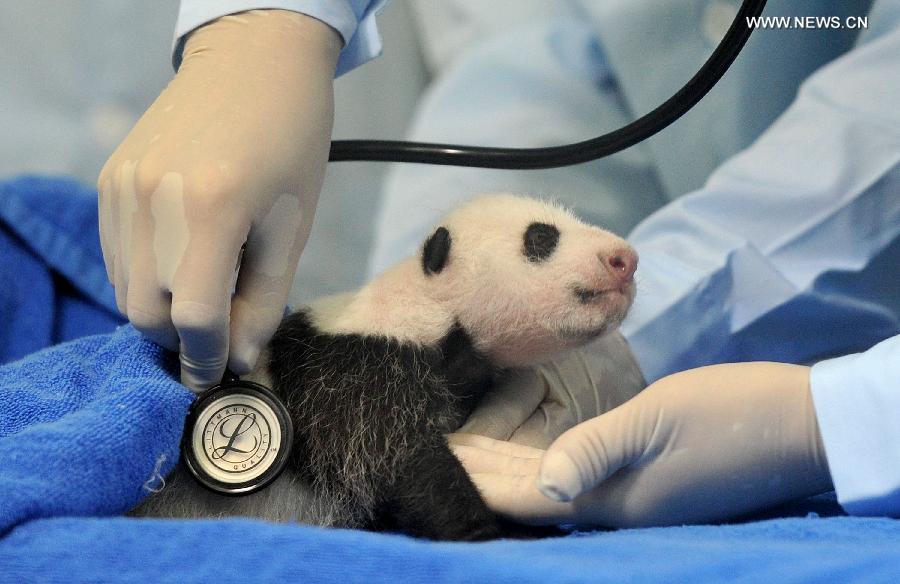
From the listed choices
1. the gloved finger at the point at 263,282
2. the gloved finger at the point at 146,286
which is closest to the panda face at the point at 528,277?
the gloved finger at the point at 263,282

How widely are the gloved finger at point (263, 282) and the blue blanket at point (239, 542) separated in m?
0.07

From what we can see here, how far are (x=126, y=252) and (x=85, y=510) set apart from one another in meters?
0.23

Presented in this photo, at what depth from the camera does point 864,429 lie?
59cm

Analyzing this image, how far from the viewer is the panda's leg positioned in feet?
2.02

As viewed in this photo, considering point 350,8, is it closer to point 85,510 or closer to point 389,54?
point 85,510

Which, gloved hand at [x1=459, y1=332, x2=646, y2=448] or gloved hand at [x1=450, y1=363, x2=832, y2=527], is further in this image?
gloved hand at [x1=459, y1=332, x2=646, y2=448]

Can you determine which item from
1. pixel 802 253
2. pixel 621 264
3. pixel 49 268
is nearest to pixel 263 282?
pixel 621 264

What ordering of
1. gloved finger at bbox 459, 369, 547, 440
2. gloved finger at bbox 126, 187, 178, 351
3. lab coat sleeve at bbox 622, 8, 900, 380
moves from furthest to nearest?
lab coat sleeve at bbox 622, 8, 900, 380 → gloved finger at bbox 459, 369, 547, 440 → gloved finger at bbox 126, 187, 178, 351

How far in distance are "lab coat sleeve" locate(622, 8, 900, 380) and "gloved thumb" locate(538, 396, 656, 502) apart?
49cm

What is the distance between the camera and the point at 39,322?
3.78ft

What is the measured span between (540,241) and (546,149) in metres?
0.17

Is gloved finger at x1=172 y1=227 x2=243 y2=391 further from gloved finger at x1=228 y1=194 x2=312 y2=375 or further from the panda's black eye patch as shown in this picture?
the panda's black eye patch

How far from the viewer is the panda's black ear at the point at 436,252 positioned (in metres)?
0.78

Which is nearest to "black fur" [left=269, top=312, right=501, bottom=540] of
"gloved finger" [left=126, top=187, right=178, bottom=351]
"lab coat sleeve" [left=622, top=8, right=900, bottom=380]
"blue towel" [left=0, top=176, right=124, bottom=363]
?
"gloved finger" [left=126, top=187, right=178, bottom=351]
